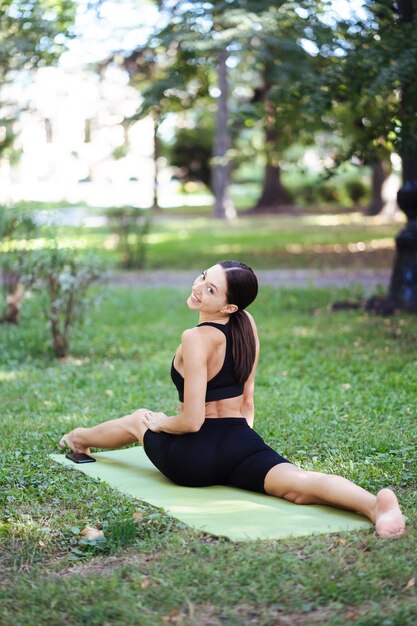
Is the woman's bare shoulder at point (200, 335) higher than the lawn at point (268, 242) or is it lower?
higher

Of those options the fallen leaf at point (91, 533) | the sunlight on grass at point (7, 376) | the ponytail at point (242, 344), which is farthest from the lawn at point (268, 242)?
the fallen leaf at point (91, 533)

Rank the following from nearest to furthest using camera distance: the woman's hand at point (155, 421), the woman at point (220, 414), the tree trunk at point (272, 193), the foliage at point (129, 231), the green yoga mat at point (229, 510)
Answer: the green yoga mat at point (229, 510)
the woman at point (220, 414)
the woman's hand at point (155, 421)
the foliage at point (129, 231)
the tree trunk at point (272, 193)

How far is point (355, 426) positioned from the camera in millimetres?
5879

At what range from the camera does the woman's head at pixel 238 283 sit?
451 centimetres

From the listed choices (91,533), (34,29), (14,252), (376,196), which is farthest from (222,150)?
(91,533)

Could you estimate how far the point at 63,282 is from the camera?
27.2 ft

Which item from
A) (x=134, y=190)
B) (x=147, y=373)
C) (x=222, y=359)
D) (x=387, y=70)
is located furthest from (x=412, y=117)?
(x=134, y=190)

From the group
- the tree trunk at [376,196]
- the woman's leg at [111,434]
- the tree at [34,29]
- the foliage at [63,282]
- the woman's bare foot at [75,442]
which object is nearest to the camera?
the woman's leg at [111,434]

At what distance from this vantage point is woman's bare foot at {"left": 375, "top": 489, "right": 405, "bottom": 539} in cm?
382

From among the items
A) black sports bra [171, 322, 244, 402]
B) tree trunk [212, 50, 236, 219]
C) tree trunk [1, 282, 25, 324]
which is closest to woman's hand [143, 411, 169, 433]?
black sports bra [171, 322, 244, 402]

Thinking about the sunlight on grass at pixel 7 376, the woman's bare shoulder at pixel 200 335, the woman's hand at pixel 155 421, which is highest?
the woman's bare shoulder at pixel 200 335

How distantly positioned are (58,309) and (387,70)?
3.77 m

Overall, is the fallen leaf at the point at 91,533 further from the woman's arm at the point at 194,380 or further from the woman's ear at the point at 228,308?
the woman's ear at the point at 228,308

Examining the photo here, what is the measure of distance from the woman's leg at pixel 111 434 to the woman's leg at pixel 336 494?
0.85 m
